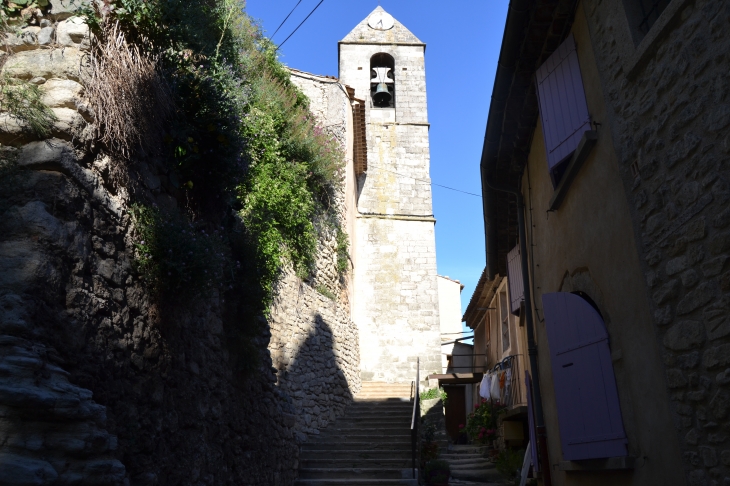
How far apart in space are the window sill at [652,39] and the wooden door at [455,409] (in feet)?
59.7

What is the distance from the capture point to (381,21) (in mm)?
23422

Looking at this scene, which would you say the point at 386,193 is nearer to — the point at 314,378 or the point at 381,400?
the point at 381,400

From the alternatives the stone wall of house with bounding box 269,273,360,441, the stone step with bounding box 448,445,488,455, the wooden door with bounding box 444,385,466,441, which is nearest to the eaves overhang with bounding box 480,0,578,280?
the stone wall of house with bounding box 269,273,360,441

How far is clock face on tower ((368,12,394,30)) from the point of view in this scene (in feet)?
76.4

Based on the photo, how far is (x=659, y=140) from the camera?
3623 millimetres

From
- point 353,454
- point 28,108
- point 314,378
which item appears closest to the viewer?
point 28,108

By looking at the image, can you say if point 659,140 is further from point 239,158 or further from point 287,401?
point 287,401

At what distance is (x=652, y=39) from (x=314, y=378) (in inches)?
336

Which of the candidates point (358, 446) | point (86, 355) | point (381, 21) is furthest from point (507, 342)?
point (381, 21)

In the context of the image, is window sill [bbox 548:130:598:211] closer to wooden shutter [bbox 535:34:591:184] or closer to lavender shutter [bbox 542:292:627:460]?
wooden shutter [bbox 535:34:591:184]

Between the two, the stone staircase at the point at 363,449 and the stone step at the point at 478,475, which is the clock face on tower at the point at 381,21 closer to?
the stone staircase at the point at 363,449

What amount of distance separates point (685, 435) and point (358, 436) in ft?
24.2

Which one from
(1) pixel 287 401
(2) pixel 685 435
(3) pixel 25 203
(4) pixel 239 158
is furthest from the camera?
(1) pixel 287 401

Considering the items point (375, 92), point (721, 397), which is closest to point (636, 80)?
point (721, 397)
